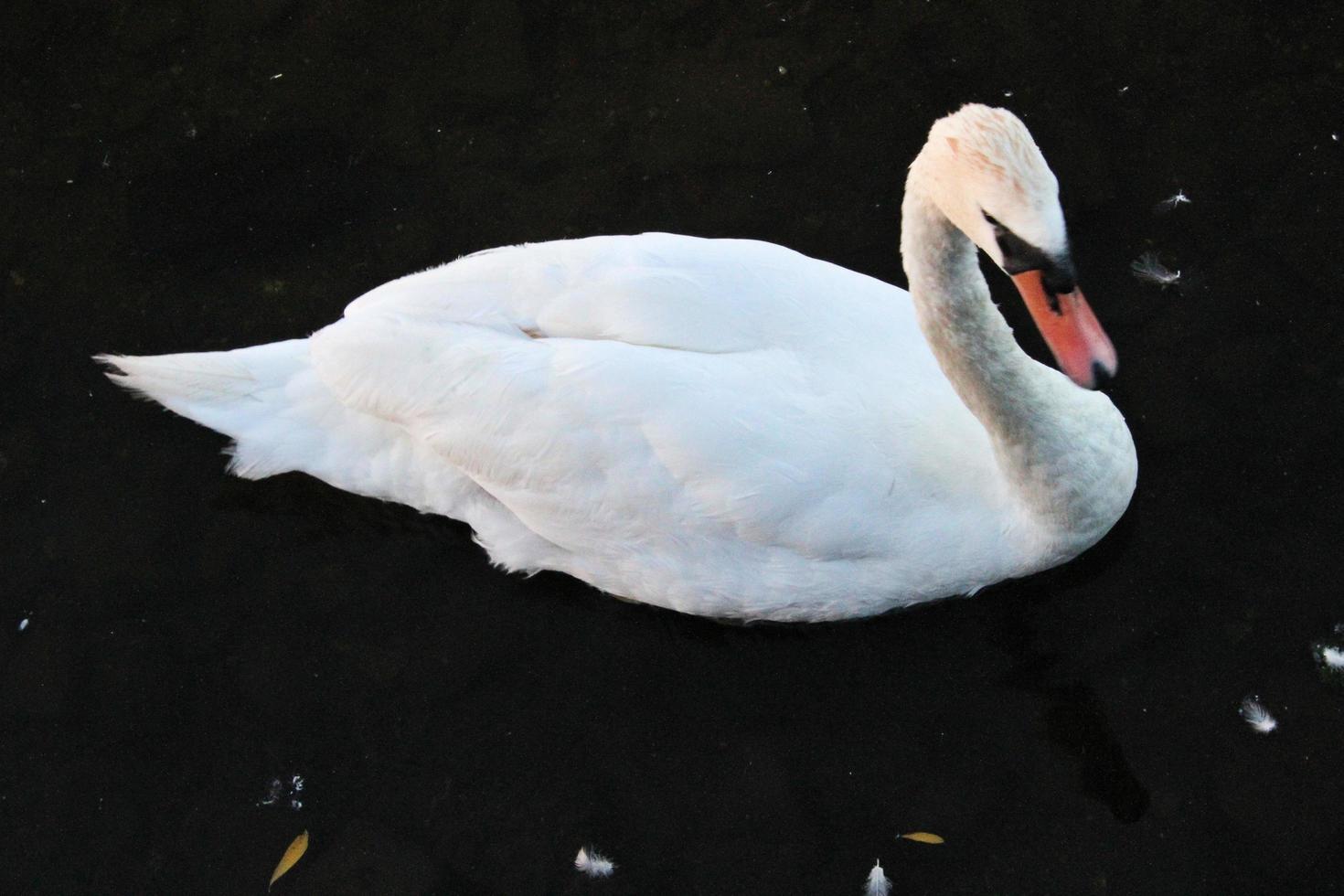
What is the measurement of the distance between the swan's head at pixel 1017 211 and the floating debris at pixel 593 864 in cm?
241

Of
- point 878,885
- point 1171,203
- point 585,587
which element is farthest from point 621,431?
point 1171,203

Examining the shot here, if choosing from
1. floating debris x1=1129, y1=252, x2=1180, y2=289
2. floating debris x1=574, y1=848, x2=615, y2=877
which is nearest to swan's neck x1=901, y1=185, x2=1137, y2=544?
floating debris x1=1129, y1=252, x2=1180, y2=289

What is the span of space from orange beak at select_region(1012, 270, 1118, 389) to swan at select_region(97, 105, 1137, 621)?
255 millimetres

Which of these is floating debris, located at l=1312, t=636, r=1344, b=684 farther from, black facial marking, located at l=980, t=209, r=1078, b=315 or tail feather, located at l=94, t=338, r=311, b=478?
tail feather, located at l=94, t=338, r=311, b=478

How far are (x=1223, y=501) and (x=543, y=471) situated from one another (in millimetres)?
2640

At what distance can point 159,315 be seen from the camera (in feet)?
20.5

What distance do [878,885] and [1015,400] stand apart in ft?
5.81

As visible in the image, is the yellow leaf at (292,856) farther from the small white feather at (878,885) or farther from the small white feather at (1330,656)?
the small white feather at (1330,656)

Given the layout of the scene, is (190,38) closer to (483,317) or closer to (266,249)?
(266,249)

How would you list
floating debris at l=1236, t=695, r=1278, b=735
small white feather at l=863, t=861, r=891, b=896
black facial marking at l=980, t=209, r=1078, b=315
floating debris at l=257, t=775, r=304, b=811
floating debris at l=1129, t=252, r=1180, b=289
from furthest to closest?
1. floating debris at l=1129, t=252, r=1180, b=289
2. floating debris at l=257, t=775, r=304, b=811
3. floating debris at l=1236, t=695, r=1278, b=735
4. small white feather at l=863, t=861, r=891, b=896
5. black facial marking at l=980, t=209, r=1078, b=315

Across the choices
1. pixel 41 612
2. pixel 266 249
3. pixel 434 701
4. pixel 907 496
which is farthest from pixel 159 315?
pixel 907 496

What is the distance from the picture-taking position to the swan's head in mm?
3480

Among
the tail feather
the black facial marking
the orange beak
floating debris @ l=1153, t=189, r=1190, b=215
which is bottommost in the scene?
the tail feather

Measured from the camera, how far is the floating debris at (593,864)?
4.83 m
